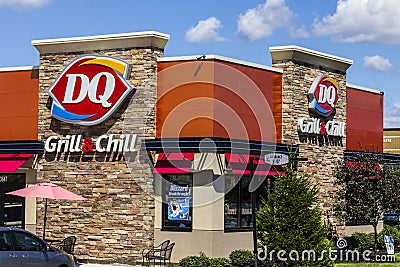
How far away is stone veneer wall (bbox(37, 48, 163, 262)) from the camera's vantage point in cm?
2745

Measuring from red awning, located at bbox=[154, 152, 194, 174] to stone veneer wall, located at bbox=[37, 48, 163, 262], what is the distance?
0.51 meters

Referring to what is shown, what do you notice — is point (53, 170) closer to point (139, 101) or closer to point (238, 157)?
point (139, 101)

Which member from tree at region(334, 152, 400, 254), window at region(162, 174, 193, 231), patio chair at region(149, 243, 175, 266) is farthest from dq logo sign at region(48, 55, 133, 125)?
tree at region(334, 152, 400, 254)

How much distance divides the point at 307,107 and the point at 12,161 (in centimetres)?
1147

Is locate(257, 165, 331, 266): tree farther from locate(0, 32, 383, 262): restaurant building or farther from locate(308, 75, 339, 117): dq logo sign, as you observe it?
locate(308, 75, 339, 117): dq logo sign

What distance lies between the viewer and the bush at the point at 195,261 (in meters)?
25.2

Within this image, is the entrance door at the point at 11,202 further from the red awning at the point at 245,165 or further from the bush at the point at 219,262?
the bush at the point at 219,262

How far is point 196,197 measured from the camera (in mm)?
26938

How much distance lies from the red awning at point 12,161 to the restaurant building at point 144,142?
6.7 inches

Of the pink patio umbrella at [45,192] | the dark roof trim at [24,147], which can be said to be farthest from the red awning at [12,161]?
the pink patio umbrella at [45,192]

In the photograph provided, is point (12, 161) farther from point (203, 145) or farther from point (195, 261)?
point (195, 261)

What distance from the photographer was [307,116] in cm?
3144

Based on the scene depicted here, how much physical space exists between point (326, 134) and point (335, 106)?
127 cm

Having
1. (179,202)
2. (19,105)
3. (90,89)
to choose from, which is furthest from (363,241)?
(19,105)
